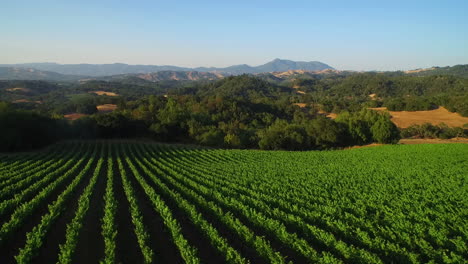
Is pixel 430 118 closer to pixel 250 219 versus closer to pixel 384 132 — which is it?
pixel 384 132

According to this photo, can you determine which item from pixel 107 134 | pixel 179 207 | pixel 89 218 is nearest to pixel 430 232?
pixel 179 207

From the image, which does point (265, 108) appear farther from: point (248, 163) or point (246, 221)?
point (246, 221)

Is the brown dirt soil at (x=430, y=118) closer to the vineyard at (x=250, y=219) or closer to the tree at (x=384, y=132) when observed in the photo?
the tree at (x=384, y=132)

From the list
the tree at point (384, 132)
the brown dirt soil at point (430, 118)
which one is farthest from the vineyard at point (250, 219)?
the brown dirt soil at point (430, 118)

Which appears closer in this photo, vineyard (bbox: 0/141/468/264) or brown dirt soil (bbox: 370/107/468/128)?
vineyard (bbox: 0/141/468/264)

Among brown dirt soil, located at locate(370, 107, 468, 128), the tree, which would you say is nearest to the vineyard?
the tree

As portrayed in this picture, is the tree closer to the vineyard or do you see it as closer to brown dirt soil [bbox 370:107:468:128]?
the vineyard

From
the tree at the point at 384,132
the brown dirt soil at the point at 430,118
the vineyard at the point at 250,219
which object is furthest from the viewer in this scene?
the brown dirt soil at the point at 430,118

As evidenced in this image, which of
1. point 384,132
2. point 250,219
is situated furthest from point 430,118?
point 250,219
